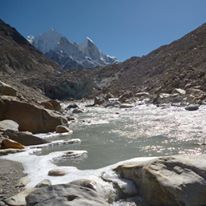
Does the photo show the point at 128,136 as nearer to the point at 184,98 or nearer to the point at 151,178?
the point at 151,178

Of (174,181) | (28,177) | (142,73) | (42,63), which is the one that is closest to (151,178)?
(174,181)

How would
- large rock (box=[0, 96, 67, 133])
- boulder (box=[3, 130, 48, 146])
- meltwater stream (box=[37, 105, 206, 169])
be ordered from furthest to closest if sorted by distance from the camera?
large rock (box=[0, 96, 67, 133])
boulder (box=[3, 130, 48, 146])
meltwater stream (box=[37, 105, 206, 169])

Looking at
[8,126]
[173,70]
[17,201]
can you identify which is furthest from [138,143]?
[173,70]

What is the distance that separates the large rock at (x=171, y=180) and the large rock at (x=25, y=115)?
14.2m

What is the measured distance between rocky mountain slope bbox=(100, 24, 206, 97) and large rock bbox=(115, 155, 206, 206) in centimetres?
3755

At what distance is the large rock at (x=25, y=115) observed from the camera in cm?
2281

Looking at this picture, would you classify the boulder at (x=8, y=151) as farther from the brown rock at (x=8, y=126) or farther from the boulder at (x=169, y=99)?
the boulder at (x=169, y=99)

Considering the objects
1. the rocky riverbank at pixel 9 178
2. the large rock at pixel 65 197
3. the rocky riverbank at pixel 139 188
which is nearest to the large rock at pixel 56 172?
the rocky riverbank at pixel 9 178

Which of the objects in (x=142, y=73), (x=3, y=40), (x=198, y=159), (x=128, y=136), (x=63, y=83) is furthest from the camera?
(x=3, y=40)

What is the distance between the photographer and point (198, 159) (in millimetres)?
9719

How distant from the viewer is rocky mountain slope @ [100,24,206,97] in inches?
2217

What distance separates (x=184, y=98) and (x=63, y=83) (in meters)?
70.6

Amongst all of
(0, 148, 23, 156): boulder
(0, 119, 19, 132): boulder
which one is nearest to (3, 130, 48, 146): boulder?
(0, 119, 19, 132): boulder

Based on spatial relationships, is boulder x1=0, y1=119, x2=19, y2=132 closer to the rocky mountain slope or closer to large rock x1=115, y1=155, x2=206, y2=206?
large rock x1=115, y1=155, x2=206, y2=206
